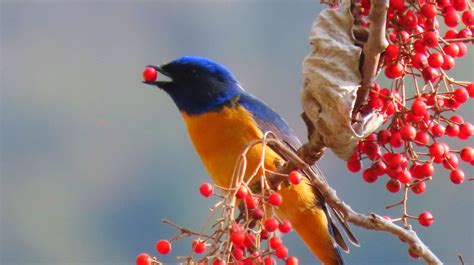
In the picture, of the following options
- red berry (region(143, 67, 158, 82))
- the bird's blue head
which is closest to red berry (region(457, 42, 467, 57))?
red berry (region(143, 67, 158, 82))

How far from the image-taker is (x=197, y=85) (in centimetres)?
342

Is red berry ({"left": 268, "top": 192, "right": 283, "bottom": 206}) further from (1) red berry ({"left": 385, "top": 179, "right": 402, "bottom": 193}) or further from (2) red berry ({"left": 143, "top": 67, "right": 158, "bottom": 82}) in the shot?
(2) red berry ({"left": 143, "top": 67, "right": 158, "bottom": 82})

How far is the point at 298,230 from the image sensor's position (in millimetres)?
3320

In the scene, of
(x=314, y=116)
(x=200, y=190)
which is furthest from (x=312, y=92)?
(x=200, y=190)

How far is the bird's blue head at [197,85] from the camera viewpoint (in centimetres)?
337

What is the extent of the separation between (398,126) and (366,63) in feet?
0.52

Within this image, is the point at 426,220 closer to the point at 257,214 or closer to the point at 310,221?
the point at 257,214

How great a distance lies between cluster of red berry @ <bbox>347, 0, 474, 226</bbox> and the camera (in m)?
1.71

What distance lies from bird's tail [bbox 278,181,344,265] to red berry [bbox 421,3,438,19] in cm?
152

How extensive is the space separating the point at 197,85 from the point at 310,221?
681mm

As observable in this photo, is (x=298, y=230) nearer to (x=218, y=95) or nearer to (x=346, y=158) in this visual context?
(x=218, y=95)

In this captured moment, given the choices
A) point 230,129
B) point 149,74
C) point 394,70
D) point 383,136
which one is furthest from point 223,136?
point 394,70

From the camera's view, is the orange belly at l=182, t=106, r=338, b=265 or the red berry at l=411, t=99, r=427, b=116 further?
the orange belly at l=182, t=106, r=338, b=265

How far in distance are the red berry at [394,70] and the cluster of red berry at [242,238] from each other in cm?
27
